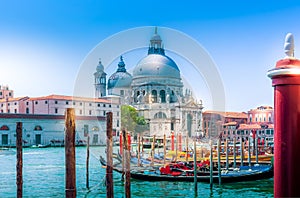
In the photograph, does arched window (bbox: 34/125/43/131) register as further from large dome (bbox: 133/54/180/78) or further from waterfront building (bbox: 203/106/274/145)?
waterfront building (bbox: 203/106/274/145)

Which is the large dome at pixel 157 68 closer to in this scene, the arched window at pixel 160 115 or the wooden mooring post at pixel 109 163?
the arched window at pixel 160 115

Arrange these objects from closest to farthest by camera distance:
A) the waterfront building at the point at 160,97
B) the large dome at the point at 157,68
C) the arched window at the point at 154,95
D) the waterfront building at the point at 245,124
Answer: the waterfront building at the point at 245,124 < the large dome at the point at 157,68 < the waterfront building at the point at 160,97 < the arched window at the point at 154,95

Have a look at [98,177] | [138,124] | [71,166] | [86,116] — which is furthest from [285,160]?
[86,116]

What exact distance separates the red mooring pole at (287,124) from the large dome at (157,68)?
90.8 ft

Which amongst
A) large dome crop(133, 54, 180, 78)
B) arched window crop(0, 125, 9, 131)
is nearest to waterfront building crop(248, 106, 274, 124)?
large dome crop(133, 54, 180, 78)

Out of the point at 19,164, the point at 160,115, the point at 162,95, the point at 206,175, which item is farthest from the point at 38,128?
the point at 19,164

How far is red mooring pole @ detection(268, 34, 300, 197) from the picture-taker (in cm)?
123

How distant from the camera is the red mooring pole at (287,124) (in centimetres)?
123

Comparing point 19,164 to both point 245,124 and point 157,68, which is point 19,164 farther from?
point 245,124

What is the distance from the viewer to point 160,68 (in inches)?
1196

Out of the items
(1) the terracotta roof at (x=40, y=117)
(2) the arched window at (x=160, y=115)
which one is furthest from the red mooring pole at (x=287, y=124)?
(2) the arched window at (x=160, y=115)

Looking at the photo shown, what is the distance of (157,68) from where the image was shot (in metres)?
31.2

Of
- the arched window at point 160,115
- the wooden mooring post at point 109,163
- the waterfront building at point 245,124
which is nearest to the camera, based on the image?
the wooden mooring post at point 109,163

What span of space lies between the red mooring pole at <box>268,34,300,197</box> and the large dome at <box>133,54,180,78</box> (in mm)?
27665
